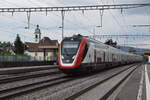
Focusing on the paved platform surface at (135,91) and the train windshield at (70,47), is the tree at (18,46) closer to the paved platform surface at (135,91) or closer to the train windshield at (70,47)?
the train windshield at (70,47)

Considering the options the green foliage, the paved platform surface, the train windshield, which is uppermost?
the green foliage

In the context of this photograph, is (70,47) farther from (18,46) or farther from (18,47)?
(18,46)

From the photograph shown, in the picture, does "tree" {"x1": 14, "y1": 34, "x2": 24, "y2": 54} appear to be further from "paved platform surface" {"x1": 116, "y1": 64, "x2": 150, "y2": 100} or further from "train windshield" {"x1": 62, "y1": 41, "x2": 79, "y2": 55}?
"paved platform surface" {"x1": 116, "y1": 64, "x2": 150, "y2": 100}

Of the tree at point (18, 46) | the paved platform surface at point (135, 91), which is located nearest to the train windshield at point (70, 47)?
the paved platform surface at point (135, 91)

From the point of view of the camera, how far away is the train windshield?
17656mm

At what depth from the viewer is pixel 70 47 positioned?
1800 centimetres

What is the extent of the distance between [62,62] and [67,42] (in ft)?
6.41

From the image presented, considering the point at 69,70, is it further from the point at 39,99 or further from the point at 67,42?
the point at 39,99

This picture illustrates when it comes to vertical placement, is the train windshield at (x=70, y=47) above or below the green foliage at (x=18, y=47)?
below

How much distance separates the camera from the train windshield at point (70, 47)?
17656 millimetres

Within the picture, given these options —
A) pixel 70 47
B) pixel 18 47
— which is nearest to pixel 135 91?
pixel 70 47

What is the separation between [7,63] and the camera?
33.2 metres

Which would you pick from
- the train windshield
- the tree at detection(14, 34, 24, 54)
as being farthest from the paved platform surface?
the tree at detection(14, 34, 24, 54)

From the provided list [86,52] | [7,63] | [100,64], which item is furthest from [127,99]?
[7,63]
